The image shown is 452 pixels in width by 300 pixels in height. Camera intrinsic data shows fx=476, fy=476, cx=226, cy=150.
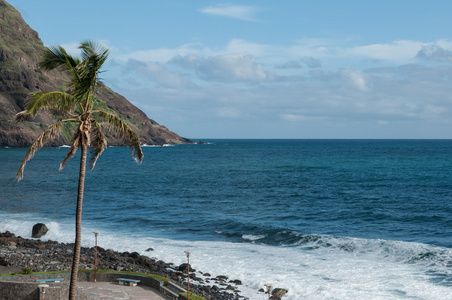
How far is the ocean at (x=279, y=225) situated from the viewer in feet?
103

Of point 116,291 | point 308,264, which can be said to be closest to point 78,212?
point 116,291

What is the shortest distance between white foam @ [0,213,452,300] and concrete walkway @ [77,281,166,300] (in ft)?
21.8

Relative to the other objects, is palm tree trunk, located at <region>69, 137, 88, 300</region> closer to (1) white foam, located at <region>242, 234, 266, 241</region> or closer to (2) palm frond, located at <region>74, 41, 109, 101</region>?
(2) palm frond, located at <region>74, 41, 109, 101</region>

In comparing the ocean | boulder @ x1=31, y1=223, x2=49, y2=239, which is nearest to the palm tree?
the ocean

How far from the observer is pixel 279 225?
161 feet

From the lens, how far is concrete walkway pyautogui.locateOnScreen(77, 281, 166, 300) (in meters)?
23.0

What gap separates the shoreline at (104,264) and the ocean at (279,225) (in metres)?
1.30

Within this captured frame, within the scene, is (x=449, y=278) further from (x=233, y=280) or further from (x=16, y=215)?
(x=16, y=215)

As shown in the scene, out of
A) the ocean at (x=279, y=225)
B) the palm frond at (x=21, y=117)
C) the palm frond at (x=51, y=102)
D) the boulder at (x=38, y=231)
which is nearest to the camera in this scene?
the palm frond at (x=51, y=102)

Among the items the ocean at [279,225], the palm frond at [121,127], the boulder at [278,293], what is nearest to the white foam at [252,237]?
the ocean at [279,225]

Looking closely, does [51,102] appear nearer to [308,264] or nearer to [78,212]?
[78,212]

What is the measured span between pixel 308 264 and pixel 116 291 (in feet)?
Answer: 51.4

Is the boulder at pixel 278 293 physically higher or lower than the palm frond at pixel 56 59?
lower

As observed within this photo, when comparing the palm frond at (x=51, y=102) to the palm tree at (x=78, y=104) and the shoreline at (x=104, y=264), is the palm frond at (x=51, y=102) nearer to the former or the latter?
the palm tree at (x=78, y=104)
